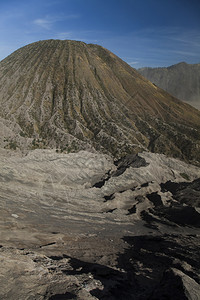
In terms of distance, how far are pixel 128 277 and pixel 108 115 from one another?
57.3 metres

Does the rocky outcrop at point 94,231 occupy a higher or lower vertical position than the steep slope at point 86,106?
lower

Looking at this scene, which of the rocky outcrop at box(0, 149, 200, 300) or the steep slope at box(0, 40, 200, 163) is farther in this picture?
the steep slope at box(0, 40, 200, 163)

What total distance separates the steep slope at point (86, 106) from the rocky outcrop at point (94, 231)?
14.4 meters

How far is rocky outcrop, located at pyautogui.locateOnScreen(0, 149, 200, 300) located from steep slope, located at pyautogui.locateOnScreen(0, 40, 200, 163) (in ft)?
47.2

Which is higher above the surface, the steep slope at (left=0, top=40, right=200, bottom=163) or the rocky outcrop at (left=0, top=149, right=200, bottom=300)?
the steep slope at (left=0, top=40, right=200, bottom=163)

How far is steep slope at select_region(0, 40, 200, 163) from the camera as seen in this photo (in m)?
59.2

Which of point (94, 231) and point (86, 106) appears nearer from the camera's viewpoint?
point (94, 231)

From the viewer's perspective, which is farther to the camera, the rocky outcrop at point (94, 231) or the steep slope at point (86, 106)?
the steep slope at point (86, 106)

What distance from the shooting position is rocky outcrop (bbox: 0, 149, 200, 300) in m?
10.2

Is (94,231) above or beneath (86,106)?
beneath

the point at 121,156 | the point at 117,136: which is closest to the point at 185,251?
the point at 121,156

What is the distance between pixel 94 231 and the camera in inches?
845

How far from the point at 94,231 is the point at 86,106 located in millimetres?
51559

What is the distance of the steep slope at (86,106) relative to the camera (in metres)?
59.2
